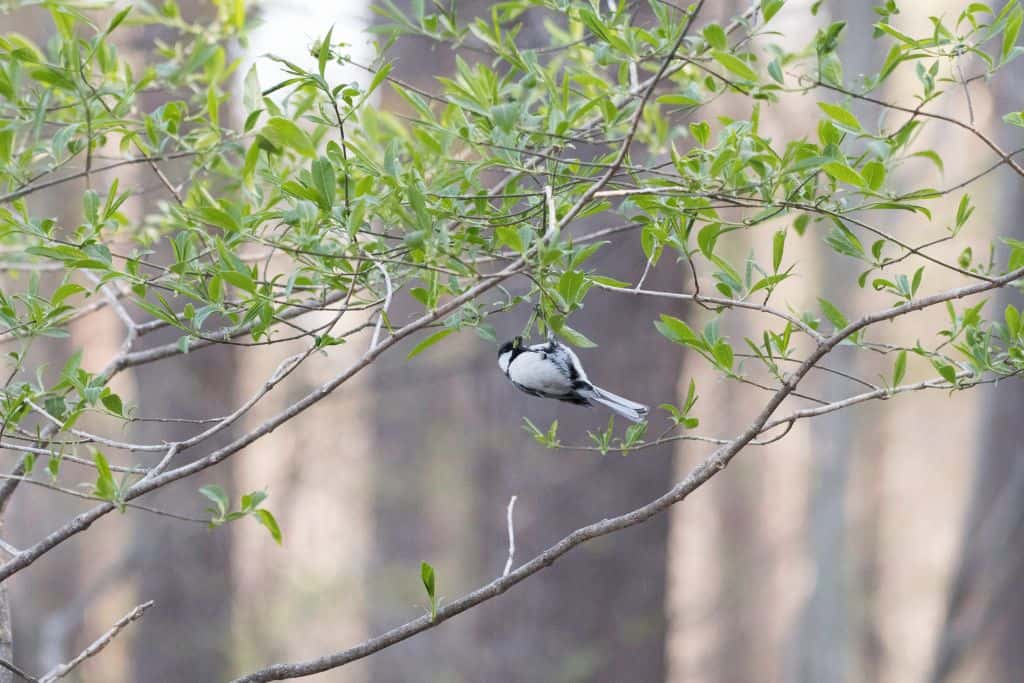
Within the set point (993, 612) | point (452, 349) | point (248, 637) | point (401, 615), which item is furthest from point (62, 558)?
point (993, 612)

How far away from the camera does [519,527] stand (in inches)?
180

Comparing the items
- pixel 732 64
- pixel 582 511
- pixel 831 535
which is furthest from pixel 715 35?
pixel 831 535

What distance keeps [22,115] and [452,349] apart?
5690 mm

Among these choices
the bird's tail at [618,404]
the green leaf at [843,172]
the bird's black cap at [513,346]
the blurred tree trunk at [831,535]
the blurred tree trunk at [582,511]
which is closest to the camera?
the green leaf at [843,172]

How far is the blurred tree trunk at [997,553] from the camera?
5270 mm

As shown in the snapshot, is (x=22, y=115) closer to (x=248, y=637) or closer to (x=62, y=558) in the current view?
(x=248, y=637)

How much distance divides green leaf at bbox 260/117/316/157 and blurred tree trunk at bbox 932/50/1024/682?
4.63 m

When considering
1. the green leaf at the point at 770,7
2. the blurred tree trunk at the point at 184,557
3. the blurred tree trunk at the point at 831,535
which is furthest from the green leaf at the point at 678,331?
the blurred tree trunk at the point at 831,535

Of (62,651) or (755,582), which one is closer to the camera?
(62,651)

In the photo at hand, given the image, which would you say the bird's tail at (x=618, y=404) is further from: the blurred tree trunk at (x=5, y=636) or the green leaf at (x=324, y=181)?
the blurred tree trunk at (x=5, y=636)

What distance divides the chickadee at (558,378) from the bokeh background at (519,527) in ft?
1.35

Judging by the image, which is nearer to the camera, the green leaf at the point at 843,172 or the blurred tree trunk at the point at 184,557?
the green leaf at the point at 843,172

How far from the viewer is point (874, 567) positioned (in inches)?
522

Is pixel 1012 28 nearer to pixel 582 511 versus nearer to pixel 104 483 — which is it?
pixel 104 483
